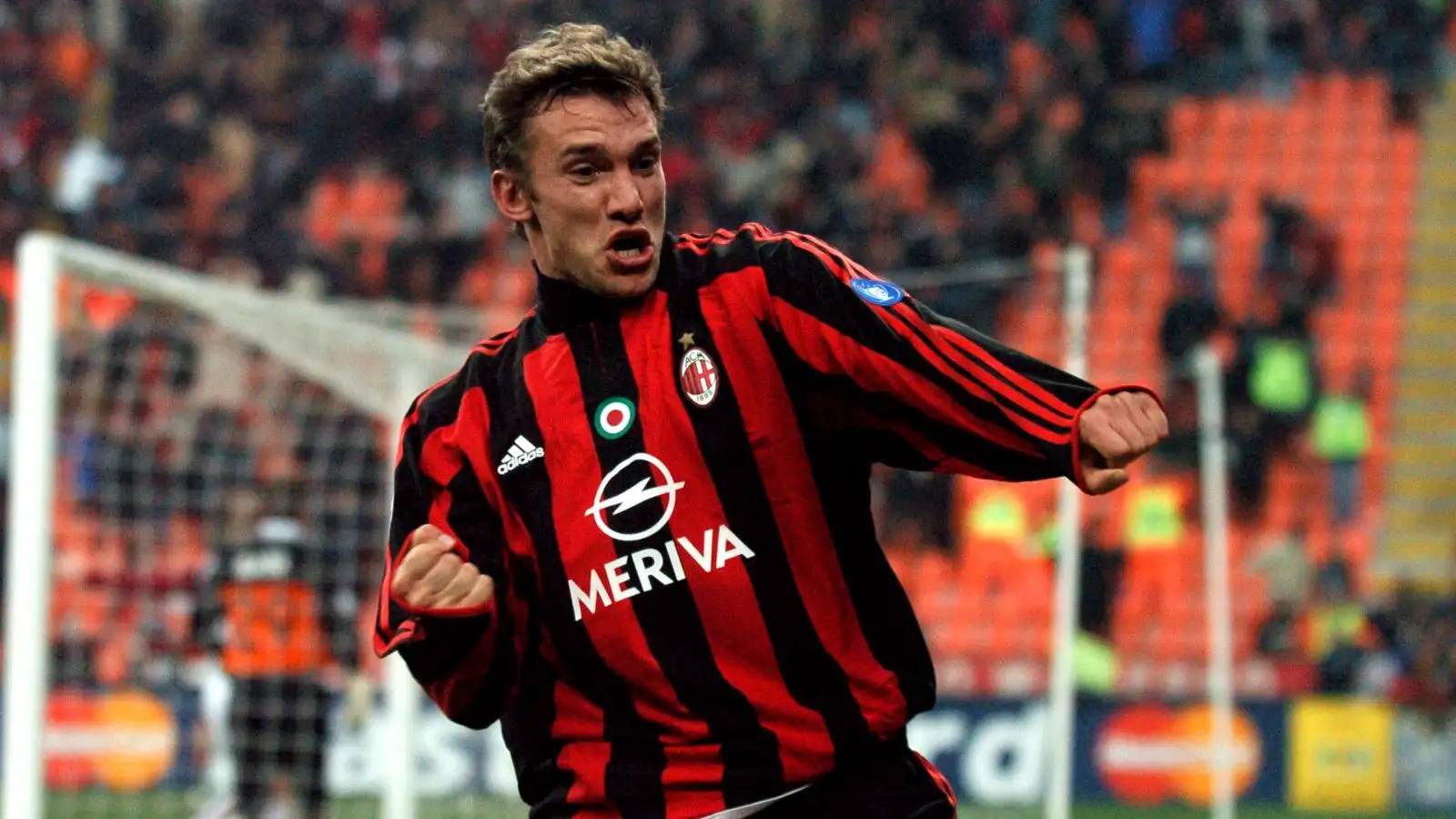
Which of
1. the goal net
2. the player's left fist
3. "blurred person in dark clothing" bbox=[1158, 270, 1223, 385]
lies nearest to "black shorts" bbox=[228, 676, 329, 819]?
the goal net

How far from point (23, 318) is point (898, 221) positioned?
10087 mm

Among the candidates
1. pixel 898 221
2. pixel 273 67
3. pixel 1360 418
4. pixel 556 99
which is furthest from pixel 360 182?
pixel 556 99

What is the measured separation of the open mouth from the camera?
9.99ft

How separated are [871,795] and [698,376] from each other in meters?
0.66

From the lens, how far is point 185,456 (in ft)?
31.3

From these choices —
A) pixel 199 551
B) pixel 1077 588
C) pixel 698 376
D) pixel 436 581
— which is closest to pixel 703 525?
pixel 698 376

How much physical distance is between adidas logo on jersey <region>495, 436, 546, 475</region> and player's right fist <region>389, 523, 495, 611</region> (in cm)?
19

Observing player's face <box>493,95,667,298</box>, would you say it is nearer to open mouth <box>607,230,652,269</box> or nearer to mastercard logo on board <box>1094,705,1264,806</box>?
open mouth <box>607,230,652,269</box>

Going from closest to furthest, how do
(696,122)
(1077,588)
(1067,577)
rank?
(1067,577) → (1077,588) → (696,122)

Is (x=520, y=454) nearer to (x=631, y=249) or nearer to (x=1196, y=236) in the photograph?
(x=631, y=249)

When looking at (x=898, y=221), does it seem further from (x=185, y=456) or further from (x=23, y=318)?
(x=23, y=318)

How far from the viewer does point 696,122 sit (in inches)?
682

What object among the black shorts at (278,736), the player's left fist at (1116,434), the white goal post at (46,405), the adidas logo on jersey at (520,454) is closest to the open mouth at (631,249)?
the adidas logo on jersey at (520,454)

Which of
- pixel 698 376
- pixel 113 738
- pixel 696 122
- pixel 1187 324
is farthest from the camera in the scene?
pixel 696 122
